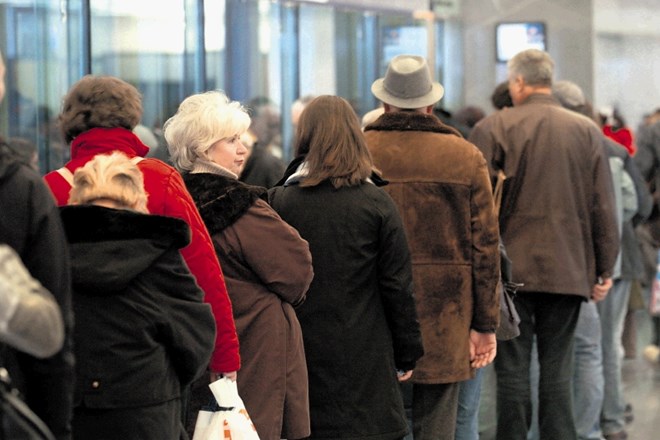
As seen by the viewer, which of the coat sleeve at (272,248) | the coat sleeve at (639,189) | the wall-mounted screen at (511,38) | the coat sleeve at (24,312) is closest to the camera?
the coat sleeve at (24,312)

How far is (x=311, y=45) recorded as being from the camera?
11.5 meters

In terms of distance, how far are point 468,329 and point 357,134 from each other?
3.37ft

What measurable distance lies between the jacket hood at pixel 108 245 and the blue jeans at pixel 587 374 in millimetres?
3884

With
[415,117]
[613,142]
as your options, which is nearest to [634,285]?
[613,142]

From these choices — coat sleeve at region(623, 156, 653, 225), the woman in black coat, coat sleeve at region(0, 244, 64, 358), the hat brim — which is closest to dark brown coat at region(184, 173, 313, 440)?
the woman in black coat

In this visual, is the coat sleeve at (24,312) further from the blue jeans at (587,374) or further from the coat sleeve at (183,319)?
the blue jeans at (587,374)

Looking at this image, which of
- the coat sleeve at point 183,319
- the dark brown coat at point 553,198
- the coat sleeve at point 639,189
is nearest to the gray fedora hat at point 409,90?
the dark brown coat at point 553,198

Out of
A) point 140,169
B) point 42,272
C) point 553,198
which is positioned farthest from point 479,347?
point 42,272

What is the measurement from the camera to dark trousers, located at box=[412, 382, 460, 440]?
17.6 ft

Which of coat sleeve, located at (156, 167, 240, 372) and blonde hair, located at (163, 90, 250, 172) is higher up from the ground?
blonde hair, located at (163, 90, 250, 172)

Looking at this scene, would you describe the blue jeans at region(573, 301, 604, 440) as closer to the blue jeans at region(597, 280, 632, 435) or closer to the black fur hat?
the blue jeans at region(597, 280, 632, 435)

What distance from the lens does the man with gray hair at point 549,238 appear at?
6.32 meters

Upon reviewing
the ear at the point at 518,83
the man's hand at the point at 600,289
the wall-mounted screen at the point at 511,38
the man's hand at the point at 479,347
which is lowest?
the man's hand at the point at 479,347

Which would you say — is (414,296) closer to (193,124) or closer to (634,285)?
(193,124)
